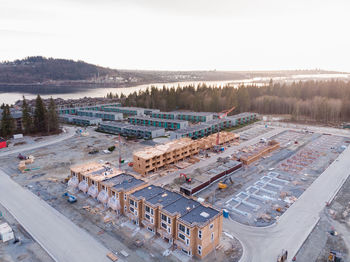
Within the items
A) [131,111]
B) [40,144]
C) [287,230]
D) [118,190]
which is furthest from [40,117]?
[287,230]

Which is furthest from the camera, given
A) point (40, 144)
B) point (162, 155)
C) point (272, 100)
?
point (272, 100)

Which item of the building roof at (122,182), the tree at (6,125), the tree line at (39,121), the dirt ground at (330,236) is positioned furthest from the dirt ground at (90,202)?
the tree at (6,125)

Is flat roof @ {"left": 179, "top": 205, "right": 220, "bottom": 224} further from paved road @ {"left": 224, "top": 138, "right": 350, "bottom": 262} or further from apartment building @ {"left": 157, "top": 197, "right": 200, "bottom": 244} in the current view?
paved road @ {"left": 224, "top": 138, "right": 350, "bottom": 262}

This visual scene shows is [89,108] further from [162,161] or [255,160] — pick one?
[255,160]

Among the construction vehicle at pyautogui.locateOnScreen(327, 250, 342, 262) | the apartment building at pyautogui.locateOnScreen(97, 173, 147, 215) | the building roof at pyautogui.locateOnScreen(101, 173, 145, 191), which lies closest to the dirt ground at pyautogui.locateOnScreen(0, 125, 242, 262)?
the apartment building at pyautogui.locateOnScreen(97, 173, 147, 215)

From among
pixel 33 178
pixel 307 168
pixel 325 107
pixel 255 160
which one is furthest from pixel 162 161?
Result: pixel 325 107

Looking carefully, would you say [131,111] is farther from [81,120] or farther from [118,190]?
[118,190]
